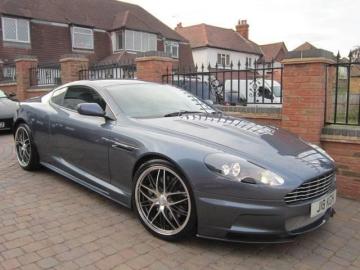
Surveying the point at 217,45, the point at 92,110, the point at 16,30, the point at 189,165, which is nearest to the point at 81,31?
the point at 16,30

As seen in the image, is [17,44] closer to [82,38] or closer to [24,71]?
[82,38]

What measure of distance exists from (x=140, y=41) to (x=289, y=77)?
25986 millimetres

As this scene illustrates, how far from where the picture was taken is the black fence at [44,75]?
1317cm

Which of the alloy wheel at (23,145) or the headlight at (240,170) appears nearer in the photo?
the headlight at (240,170)

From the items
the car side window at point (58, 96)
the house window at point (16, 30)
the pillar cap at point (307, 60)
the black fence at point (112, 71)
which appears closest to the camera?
the pillar cap at point (307, 60)

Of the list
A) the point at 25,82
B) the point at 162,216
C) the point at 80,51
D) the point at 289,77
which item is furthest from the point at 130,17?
the point at 162,216

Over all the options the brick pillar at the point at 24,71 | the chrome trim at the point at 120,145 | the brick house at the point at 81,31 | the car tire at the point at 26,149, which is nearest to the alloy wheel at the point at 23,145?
the car tire at the point at 26,149

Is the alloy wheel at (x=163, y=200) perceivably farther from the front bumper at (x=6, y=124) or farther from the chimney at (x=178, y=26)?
the chimney at (x=178, y=26)

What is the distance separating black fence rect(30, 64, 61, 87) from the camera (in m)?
13.2

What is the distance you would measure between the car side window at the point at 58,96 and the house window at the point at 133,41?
2447cm

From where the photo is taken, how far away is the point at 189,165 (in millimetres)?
3125

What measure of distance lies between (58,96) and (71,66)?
6.25 metres

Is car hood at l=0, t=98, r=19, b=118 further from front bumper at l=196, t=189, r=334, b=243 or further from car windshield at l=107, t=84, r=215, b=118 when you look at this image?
front bumper at l=196, t=189, r=334, b=243

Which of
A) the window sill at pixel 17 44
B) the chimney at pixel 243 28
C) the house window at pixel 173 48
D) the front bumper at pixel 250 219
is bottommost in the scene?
the front bumper at pixel 250 219
